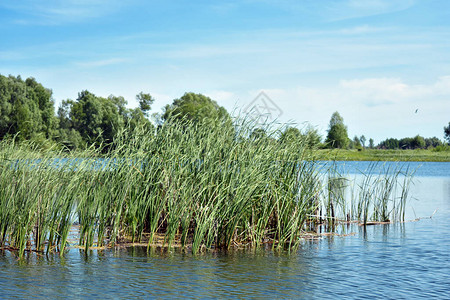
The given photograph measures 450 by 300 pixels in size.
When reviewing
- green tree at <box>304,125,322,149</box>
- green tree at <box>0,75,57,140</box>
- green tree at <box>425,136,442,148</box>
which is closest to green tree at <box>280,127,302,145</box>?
green tree at <box>304,125,322,149</box>

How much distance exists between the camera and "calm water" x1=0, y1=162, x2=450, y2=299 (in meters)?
7.91

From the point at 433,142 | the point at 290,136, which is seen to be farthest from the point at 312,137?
the point at 433,142

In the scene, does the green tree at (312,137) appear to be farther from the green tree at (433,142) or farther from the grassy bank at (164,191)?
the green tree at (433,142)

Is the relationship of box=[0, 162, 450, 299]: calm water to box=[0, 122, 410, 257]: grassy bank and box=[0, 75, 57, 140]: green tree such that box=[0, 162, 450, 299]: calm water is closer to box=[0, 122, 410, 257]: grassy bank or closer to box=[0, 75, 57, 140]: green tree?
box=[0, 122, 410, 257]: grassy bank

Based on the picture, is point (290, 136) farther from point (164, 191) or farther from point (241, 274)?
point (241, 274)

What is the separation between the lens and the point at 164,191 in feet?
36.3

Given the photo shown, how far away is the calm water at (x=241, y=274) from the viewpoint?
7.91 m

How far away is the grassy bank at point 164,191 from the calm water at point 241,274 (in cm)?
50

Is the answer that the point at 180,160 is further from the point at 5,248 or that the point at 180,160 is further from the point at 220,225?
the point at 5,248

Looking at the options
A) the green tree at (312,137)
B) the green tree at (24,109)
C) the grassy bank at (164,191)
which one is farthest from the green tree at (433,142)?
the grassy bank at (164,191)

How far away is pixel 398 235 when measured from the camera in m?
13.4

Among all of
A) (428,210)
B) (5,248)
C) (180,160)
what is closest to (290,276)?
(180,160)

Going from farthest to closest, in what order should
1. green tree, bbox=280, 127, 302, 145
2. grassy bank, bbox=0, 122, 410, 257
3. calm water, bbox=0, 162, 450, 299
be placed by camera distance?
green tree, bbox=280, 127, 302, 145 < grassy bank, bbox=0, 122, 410, 257 < calm water, bbox=0, 162, 450, 299

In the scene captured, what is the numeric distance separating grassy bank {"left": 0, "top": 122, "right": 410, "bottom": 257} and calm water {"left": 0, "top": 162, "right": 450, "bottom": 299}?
0.50m
